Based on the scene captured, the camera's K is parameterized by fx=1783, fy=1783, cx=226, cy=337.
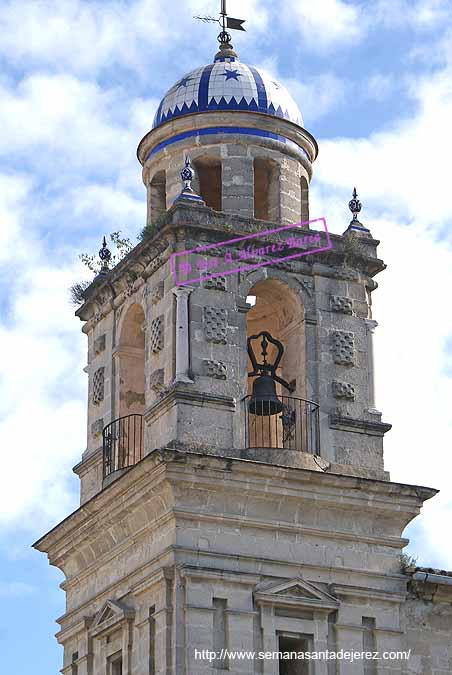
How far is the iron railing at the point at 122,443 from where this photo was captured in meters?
27.0

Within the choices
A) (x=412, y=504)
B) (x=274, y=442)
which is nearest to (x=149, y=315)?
(x=274, y=442)

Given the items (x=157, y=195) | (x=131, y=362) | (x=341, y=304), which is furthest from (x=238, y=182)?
(x=131, y=362)

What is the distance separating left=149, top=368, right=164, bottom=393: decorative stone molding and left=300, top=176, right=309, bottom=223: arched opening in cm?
407

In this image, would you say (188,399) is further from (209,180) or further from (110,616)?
(209,180)

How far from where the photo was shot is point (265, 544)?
2480 centimetres

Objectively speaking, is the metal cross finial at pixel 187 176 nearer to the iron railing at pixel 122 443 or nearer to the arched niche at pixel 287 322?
the arched niche at pixel 287 322

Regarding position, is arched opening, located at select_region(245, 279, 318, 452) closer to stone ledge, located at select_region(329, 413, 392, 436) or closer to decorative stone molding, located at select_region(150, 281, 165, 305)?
stone ledge, located at select_region(329, 413, 392, 436)

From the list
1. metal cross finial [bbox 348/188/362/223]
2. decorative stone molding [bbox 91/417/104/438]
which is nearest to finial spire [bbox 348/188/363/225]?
metal cross finial [bbox 348/188/362/223]

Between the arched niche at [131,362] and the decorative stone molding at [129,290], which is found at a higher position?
the decorative stone molding at [129,290]

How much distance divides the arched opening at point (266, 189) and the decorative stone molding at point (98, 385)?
3.62 m

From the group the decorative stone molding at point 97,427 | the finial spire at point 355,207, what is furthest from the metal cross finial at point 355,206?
the decorative stone molding at point 97,427

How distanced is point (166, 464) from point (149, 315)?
3.40 meters

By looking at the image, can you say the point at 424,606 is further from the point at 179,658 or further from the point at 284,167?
the point at 284,167

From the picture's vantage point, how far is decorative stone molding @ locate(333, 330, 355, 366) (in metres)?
26.7
